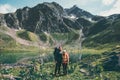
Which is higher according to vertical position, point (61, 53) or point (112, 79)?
point (61, 53)

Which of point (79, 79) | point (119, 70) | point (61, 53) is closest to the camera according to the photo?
point (61, 53)

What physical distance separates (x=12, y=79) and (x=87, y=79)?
984 centimetres

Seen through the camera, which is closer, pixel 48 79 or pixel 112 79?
pixel 48 79

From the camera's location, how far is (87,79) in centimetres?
4269

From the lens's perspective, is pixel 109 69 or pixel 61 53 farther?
pixel 109 69

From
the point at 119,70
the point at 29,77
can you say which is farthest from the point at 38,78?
the point at 119,70

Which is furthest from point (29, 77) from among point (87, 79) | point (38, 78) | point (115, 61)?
point (115, 61)

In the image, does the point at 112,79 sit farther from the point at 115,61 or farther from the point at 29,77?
the point at 115,61

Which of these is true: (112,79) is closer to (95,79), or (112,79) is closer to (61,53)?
(95,79)

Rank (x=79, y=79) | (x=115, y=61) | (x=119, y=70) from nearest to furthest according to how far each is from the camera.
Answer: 1. (x=79, y=79)
2. (x=119, y=70)
3. (x=115, y=61)

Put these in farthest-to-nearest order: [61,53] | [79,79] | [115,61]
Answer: [115,61] → [79,79] → [61,53]

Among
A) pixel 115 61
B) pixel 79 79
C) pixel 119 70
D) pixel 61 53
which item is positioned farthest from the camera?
pixel 115 61

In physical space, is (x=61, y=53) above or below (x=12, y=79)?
above

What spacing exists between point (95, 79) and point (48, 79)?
6103 millimetres
